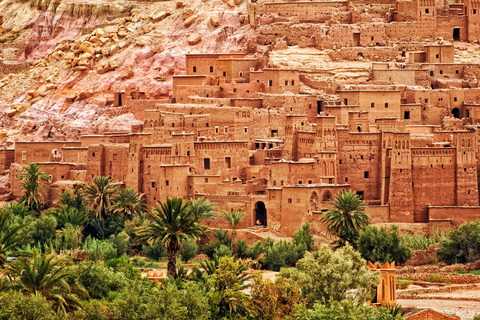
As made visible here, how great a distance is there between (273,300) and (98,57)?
120ft

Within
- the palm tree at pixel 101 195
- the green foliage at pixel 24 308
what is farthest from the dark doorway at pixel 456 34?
the green foliage at pixel 24 308

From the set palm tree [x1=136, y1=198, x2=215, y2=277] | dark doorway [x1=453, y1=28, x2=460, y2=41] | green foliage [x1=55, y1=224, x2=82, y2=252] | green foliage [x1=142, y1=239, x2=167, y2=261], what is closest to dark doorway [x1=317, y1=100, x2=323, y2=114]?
dark doorway [x1=453, y1=28, x2=460, y2=41]

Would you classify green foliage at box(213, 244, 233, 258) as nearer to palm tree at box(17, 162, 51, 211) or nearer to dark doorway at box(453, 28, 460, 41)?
palm tree at box(17, 162, 51, 211)

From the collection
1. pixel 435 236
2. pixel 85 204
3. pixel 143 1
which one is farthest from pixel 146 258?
pixel 143 1

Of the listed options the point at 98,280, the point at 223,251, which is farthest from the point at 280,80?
the point at 98,280

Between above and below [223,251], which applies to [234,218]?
above

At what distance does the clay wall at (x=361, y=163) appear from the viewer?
60.7 m

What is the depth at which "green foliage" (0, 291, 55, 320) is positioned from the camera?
3872cm

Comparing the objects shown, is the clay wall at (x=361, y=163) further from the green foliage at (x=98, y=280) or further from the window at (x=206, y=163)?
the green foliage at (x=98, y=280)

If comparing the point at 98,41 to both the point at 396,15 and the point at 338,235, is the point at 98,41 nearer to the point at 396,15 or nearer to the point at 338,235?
the point at 396,15

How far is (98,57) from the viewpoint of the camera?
75.9 metres

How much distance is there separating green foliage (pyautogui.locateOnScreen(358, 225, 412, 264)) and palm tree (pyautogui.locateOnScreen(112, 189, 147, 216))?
40.0 ft

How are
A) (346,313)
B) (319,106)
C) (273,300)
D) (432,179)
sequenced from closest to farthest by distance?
(346,313) → (273,300) → (432,179) → (319,106)

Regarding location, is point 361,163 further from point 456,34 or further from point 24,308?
point 24,308
